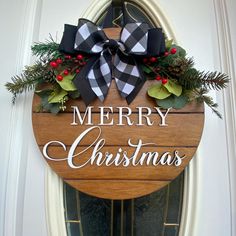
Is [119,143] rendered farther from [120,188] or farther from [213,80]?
[213,80]

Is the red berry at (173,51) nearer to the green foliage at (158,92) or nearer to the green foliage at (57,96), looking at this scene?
the green foliage at (158,92)

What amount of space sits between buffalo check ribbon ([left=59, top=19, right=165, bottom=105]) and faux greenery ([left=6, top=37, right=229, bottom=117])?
2 cm

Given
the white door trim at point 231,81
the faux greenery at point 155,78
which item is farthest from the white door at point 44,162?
the faux greenery at point 155,78

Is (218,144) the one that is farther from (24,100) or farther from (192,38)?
(24,100)

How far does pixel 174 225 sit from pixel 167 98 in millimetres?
343

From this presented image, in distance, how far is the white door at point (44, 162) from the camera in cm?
62

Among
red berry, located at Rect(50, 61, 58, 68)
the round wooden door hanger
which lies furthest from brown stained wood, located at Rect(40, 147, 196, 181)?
red berry, located at Rect(50, 61, 58, 68)

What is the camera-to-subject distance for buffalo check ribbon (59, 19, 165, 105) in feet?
1.91

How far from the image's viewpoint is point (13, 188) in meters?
0.65

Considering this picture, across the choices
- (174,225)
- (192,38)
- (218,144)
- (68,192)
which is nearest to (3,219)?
(68,192)

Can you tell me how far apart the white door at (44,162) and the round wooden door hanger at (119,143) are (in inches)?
3.5

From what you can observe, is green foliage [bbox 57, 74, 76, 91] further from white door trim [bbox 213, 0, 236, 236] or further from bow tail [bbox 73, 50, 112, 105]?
white door trim [bbox 213, 0, 236, 236]

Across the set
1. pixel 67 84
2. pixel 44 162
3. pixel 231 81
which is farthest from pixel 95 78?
pixel 231 81

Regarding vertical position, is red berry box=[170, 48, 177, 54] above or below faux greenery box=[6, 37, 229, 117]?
above
